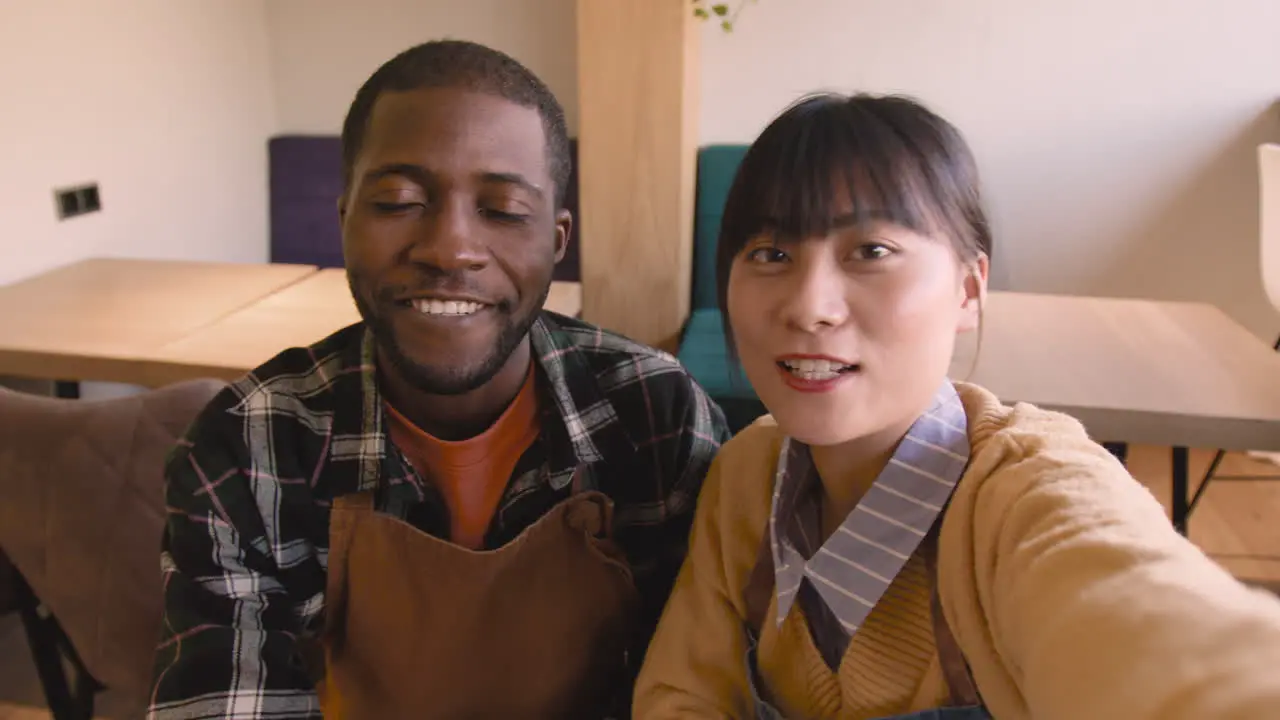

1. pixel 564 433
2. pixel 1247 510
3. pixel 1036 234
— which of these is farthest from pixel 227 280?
pixel 1247 510

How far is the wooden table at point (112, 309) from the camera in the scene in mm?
1713

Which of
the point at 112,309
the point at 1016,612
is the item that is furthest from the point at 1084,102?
the point at 112,309

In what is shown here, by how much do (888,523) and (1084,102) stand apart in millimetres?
2590

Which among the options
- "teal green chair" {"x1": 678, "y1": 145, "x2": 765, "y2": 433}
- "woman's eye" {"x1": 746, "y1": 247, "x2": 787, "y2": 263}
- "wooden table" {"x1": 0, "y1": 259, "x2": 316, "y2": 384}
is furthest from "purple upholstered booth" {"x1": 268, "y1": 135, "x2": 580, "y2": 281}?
"woman's eye" {"x1": 746, "y1": 247, "x2": 787, "y2": 263}

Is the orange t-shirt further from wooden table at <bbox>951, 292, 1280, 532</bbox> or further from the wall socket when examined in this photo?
the wall socket

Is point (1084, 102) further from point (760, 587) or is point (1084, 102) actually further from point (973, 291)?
point (760, 587)

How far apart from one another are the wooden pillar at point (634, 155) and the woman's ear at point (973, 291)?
55.6 inches

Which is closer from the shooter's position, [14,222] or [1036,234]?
[14,222]

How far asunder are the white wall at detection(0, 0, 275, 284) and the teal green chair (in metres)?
1.61

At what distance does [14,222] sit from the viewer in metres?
2.15

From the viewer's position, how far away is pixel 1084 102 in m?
2.80

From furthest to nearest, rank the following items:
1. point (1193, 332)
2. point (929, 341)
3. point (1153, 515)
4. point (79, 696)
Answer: point (1193, 332)
point (79, 696)
point (929, 341)
point (1153, 515)

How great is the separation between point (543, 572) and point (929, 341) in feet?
1.68

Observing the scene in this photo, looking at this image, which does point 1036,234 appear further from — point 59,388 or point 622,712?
point 59,388
